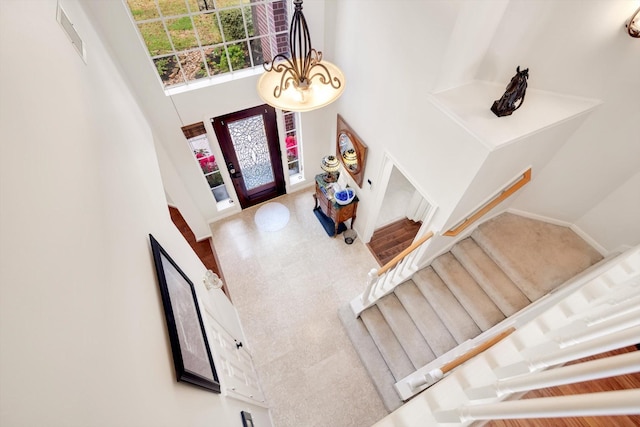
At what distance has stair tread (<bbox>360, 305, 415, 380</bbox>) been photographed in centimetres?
320

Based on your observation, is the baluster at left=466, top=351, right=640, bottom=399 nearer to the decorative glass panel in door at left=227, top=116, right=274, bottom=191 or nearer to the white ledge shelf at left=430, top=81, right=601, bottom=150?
the white ledge shelf at left=430, top=81, right=601, bottom=150

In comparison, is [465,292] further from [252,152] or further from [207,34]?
[207,34]

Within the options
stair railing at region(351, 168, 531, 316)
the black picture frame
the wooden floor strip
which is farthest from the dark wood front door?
the black picture frame

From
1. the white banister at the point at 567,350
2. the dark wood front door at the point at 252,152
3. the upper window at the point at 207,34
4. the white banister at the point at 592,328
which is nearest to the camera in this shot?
the white banister at the point at 567,350

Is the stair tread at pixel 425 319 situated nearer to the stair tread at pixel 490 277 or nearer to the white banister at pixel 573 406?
the stair tread at pixel 490 277

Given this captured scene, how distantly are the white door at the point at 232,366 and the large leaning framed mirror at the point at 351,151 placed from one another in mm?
2510

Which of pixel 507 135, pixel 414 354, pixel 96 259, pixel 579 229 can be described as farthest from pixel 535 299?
pixel 96 259

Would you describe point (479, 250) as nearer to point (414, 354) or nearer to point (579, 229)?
point (579, 229)

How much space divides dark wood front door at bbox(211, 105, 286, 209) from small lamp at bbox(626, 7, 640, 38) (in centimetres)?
334

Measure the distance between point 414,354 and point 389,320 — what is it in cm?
44

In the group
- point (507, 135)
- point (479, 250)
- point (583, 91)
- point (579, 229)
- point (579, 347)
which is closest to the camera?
point (579, 347)

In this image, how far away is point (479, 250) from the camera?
3.30m

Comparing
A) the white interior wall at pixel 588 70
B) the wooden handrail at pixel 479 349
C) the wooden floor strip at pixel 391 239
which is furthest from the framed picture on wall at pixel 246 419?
the white interior wall at pixel 588 70

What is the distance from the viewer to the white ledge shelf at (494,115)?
2061 mm
